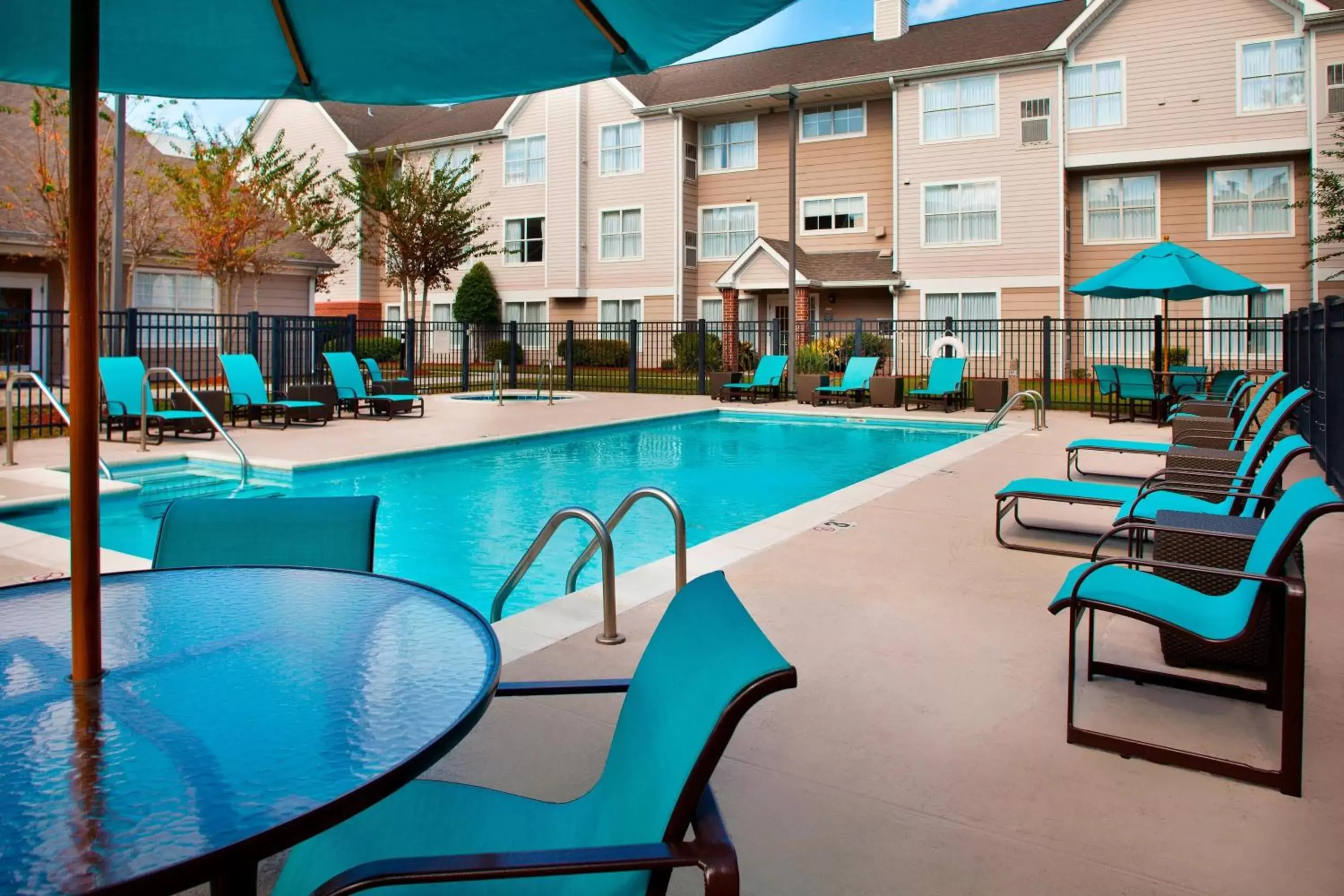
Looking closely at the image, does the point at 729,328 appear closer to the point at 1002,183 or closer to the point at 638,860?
the point at 1002,183

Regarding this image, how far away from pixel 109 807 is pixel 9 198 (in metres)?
23.4

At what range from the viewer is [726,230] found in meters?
31.5

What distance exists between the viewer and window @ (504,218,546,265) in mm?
33656

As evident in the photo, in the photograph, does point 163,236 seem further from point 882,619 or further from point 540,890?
point 540,890

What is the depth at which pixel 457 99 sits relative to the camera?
3639 mm

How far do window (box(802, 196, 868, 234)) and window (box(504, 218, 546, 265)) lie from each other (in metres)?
9.28

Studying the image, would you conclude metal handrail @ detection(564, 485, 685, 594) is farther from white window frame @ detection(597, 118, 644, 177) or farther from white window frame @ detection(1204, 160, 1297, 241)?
white window frame @ detection(597, 118, 644, 177)

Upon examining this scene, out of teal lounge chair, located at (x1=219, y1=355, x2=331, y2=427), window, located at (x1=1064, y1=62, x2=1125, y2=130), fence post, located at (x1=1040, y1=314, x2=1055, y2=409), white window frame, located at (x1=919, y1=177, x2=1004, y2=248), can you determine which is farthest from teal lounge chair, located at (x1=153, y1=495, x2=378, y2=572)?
window, located at (x1=1064, y1=62, x2=1125, y2=130)

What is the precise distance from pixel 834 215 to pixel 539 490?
21.7 meters

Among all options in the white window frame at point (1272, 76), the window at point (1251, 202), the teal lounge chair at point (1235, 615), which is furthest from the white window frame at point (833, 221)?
the teal lounge chair at point (1235, 615)

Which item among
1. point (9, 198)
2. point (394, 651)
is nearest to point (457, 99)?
point (394, 651)

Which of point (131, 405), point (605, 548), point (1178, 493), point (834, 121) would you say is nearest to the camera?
point (605, 548)

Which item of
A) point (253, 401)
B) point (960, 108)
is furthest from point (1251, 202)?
point (253, 401)

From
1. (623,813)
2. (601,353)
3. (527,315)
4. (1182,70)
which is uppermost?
(1182,70)
